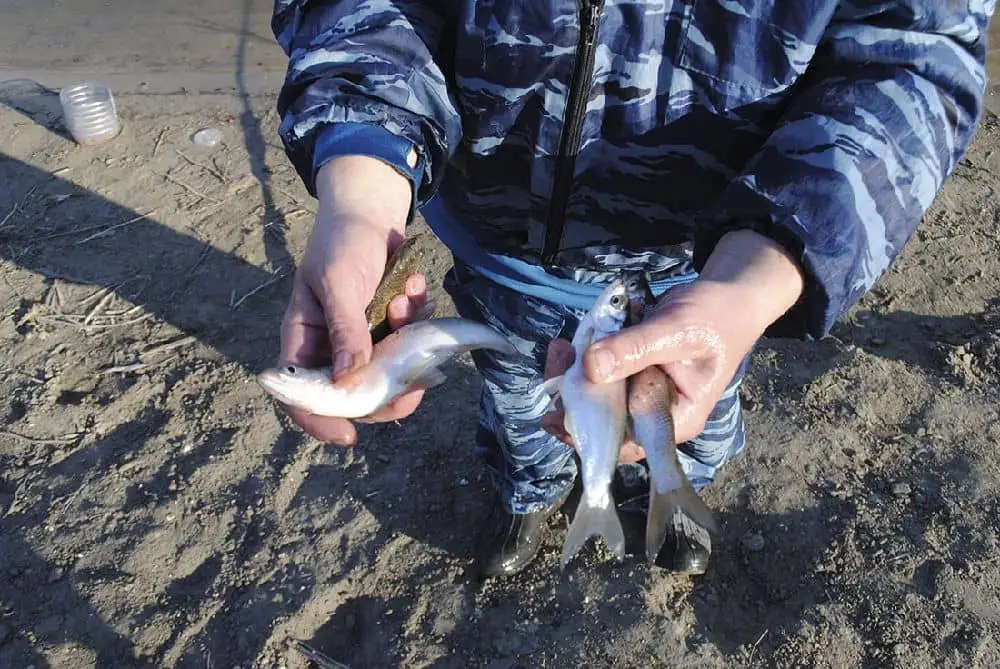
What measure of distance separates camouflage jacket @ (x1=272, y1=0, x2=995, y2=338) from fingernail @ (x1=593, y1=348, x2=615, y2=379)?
0.35 meters

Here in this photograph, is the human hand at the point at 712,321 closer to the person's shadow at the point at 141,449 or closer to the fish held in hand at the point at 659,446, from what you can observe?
the fish held in hand at the point at 659,446

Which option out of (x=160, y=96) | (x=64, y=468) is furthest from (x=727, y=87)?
(x=160, y=96)

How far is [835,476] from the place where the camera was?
10.7 ft

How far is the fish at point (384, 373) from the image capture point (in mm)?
1884

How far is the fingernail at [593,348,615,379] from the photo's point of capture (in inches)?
60.7

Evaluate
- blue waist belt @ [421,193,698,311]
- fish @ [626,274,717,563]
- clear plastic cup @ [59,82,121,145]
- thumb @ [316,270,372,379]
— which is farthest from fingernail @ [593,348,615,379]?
clear plastic cup @ [59,82,121,145]

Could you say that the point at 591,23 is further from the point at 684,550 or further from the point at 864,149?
the point at 684,550

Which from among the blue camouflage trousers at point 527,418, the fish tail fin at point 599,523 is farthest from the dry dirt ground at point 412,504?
the fish tail fin at point 599,523

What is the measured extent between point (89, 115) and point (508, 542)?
395 centimetres

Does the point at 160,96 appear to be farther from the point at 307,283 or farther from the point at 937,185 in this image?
the point at 937,185

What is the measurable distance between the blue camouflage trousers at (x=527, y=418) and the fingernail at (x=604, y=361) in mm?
793

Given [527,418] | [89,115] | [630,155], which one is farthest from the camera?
[89,115]

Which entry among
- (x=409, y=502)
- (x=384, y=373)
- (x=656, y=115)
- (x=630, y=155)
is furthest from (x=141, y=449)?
(x=656, y=115)

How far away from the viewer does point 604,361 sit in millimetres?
1543
